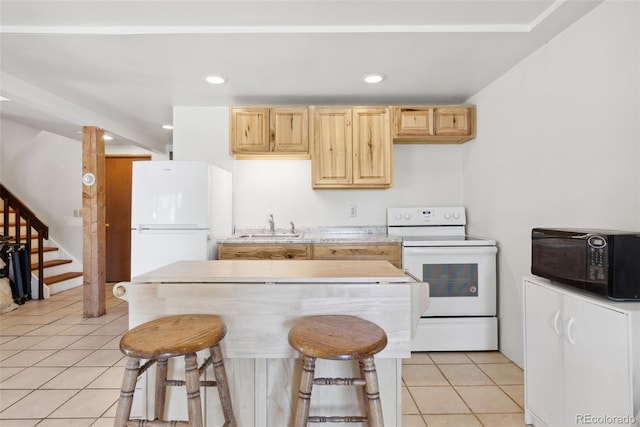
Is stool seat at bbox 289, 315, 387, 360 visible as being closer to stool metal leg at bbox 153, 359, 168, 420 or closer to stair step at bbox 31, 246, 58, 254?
stool metal leg at bbox 153, 359, 168, 420

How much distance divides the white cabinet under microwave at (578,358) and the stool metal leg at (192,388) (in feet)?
5.02

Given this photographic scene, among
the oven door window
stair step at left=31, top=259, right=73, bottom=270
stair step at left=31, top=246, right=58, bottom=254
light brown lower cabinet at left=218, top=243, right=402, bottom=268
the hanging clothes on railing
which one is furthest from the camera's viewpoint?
stair step at left=31, top=246, right=58, bottom=254

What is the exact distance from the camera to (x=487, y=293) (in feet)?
8.95

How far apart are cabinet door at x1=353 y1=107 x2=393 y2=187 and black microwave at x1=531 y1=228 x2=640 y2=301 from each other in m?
1.67

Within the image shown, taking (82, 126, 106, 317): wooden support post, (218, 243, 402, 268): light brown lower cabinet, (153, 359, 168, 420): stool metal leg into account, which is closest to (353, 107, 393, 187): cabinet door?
(218, 243, 402, 268): light brown lower cabinet

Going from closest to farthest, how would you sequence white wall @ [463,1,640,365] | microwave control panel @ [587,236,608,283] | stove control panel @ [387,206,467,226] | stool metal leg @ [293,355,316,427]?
stool metal leg @ [293,355,316,427], microwave control panel @ [587,236,608,283], white wall @ [463,1,640,365], stove control panel @ [387,206,467,226]

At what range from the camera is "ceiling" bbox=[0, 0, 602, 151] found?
1.83m

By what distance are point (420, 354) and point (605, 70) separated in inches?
87.6

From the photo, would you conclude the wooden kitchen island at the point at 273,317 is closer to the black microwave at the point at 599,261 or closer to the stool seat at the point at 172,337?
the stool seat at the point at 172,337

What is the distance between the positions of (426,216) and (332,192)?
983 millimetres

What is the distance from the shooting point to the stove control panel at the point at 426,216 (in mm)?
3303

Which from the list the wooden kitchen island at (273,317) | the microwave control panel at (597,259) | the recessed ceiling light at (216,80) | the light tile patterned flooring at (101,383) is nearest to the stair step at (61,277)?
the light tile patterned flooring at (101,383)

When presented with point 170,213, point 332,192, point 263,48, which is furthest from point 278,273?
point 332,192

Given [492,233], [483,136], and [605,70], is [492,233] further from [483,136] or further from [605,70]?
[605,70]
